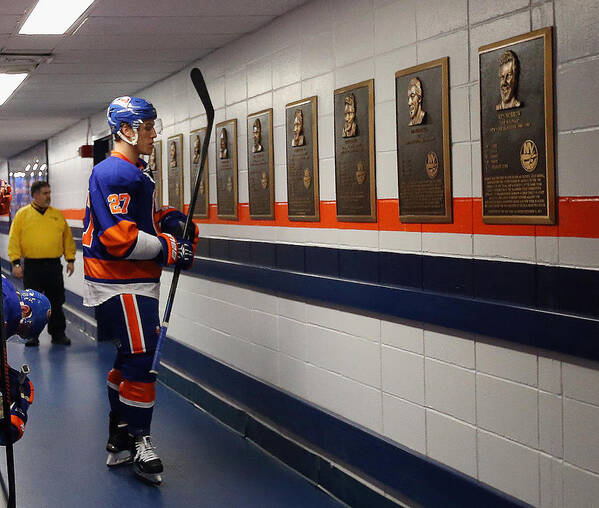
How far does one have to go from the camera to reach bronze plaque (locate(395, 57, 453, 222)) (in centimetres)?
346

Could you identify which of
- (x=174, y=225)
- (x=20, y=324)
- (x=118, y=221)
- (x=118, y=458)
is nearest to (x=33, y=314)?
(x=20, y=324)

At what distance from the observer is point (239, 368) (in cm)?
578

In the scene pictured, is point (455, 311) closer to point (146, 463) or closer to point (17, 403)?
point (17, 403)

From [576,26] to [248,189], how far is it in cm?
309

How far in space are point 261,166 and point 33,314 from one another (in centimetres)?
246

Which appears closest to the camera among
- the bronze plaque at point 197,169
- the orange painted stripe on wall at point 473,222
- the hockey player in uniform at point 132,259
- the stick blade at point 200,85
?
the orange painted stripe on wall at point 473,222

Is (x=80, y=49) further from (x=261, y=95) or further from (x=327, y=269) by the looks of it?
(x=327, y=269)

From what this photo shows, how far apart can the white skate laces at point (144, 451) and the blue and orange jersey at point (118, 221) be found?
816mm

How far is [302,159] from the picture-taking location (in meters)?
4.75

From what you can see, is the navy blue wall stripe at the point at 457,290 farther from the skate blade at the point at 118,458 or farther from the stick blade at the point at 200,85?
the skate blade at the point at 118,458

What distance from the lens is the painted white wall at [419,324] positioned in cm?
279

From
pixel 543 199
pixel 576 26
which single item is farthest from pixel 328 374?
pixel 576 26

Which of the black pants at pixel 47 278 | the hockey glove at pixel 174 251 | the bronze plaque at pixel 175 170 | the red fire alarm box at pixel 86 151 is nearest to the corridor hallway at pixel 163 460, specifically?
the hockey glove at pixel 174 251

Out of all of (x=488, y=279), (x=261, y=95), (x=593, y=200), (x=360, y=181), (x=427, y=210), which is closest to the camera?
(x=593, y=200)
